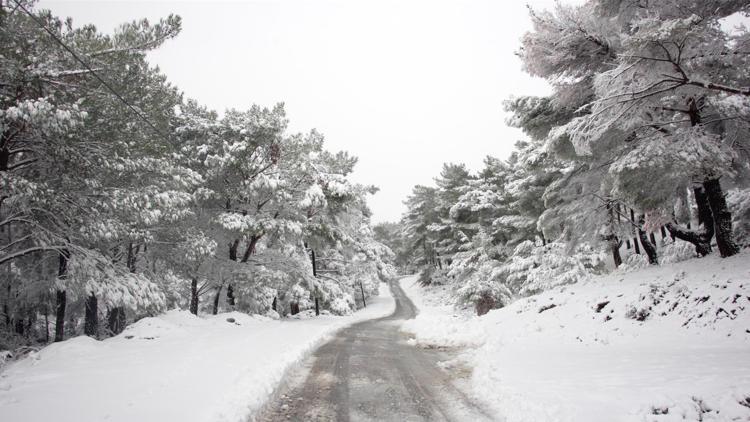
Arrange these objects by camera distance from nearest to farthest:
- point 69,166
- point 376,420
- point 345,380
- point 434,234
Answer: point 376,420, point 345,380, point 69,166, point 434,234

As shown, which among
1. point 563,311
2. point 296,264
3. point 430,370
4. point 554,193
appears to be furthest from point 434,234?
point 430,370

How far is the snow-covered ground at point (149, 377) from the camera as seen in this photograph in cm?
488

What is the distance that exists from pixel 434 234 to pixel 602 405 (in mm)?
34762

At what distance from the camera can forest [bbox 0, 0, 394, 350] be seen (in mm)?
8648

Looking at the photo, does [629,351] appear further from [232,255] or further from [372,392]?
[232,255]

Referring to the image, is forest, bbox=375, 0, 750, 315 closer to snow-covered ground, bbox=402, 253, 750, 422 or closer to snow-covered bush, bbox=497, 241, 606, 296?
snow-covered bush, bbox=497, 241, 606, 296

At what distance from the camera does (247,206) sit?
17.7 metres

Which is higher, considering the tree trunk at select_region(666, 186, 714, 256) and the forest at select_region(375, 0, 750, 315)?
the forest at select_region(375, 0, 750, 315)

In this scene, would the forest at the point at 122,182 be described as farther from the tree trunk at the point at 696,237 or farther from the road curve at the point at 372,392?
the tree trunk at the point at 696,237

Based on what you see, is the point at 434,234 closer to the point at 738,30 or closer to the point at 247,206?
the point at 247,206

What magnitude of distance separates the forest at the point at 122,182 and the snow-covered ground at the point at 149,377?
4.49 ft

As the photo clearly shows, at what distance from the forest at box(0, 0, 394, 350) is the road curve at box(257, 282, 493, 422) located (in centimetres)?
556

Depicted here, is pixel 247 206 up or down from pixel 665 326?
up

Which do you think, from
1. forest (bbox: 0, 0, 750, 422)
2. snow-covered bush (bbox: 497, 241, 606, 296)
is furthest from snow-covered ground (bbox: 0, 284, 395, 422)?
snow-covered bush (bbox: 497, 241, 606, 296)
